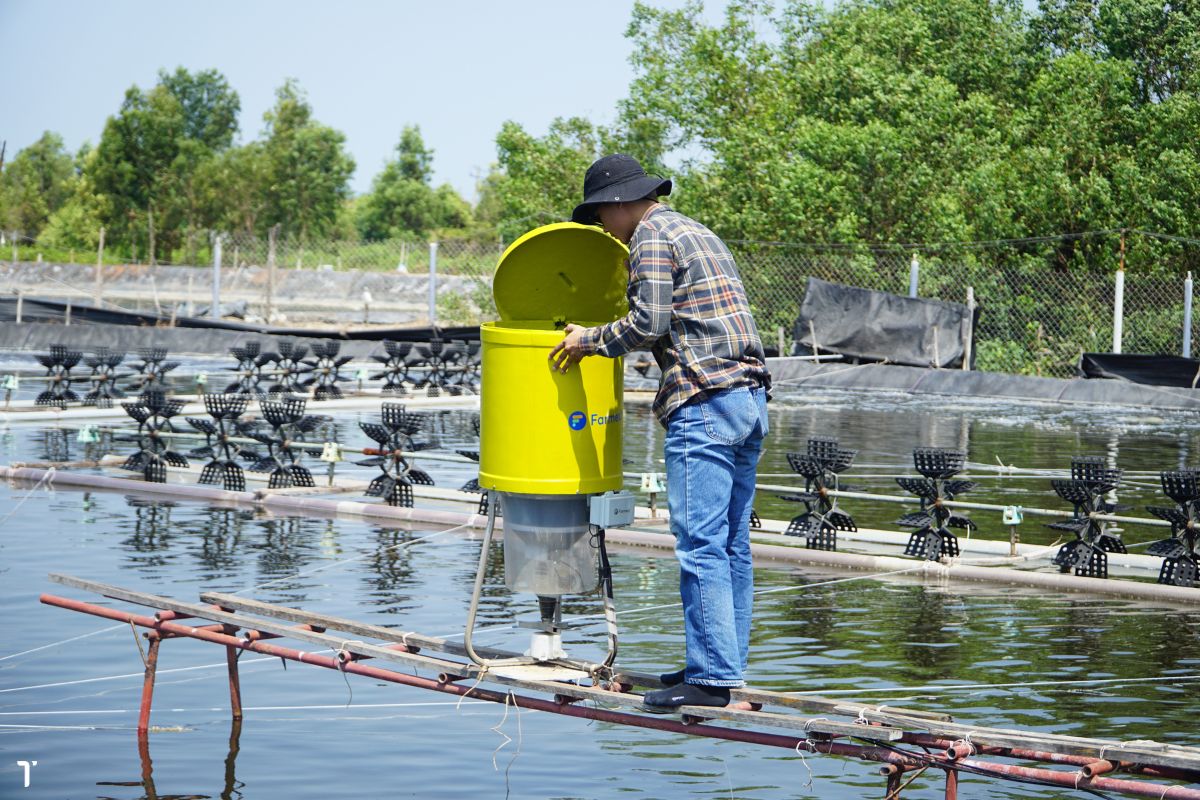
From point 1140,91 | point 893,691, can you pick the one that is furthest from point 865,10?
point 893,691

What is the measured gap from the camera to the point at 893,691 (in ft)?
32.0

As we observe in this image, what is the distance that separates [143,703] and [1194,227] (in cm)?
3445

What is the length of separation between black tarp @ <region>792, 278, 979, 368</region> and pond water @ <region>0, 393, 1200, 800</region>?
18201 millimetres

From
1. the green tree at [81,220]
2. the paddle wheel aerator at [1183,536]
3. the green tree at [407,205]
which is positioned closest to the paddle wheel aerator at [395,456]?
the paddle wheel aerator at [1183,536]

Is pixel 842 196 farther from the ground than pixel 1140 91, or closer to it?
closer to it

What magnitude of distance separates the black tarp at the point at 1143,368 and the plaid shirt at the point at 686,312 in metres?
26.6

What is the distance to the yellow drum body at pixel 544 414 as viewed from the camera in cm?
705

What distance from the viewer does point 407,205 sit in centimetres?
10262

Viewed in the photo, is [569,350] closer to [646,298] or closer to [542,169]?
[646,298]

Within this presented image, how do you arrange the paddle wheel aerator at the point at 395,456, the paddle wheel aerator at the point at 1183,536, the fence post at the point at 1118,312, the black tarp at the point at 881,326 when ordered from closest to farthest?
the paddle wheel aerator at the point at 1183,536, the paddle wheel aerator at the point at 395,456, the fence post at the point at 1118,312, the black tarp at the point at 881,326

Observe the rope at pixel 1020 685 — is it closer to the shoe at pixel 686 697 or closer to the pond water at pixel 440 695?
the pond water at pixel 440 695

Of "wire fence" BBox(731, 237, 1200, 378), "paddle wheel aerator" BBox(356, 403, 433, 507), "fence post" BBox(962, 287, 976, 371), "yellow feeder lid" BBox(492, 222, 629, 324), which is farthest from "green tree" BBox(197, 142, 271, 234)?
"yellow feeder lid" BBox(492, 222, 629, 324)

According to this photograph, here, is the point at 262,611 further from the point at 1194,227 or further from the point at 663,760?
the point at 1194,227

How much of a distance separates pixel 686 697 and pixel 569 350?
150cm
